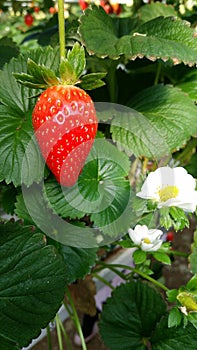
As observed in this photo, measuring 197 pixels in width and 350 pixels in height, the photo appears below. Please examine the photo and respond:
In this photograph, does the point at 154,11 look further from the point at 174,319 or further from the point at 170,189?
the point at 174,319

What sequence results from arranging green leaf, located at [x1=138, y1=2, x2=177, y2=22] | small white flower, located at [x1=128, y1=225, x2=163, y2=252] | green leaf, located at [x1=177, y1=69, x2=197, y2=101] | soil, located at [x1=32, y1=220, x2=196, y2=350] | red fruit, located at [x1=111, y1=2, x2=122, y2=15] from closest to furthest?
1. small white flower, located at [x1=128, y1=225, x2=163, y2=252]
2. green leaf, located at [x1=177, y1=69, x2=197, y2=101]
3. green leaf, located at [x1=138, y1=2, x2=177, y2=22]
4. soil, located at [x1=32, y1=220, x2=196, y2=350]
5. red fruit, located at [x1=111, y1=2, x2=122, y2=15]

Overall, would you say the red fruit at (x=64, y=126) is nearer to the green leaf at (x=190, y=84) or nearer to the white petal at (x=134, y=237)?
the white petal at (x=134, y=237)

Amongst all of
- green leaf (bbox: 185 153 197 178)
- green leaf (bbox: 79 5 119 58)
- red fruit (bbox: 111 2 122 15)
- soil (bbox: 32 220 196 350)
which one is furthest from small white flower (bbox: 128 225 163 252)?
red fruit (bbox: 111 2 122 15)

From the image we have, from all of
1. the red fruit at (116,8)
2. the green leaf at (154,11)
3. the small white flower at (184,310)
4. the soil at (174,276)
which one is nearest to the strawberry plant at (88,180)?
the small white flower at (184,310)

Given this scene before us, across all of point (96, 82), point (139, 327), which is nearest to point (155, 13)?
point (96, 82)

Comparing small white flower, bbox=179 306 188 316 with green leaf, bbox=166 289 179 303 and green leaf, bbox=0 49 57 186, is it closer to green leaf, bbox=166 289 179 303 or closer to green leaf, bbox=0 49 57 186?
green leaf, bbox=166 289 179 303
